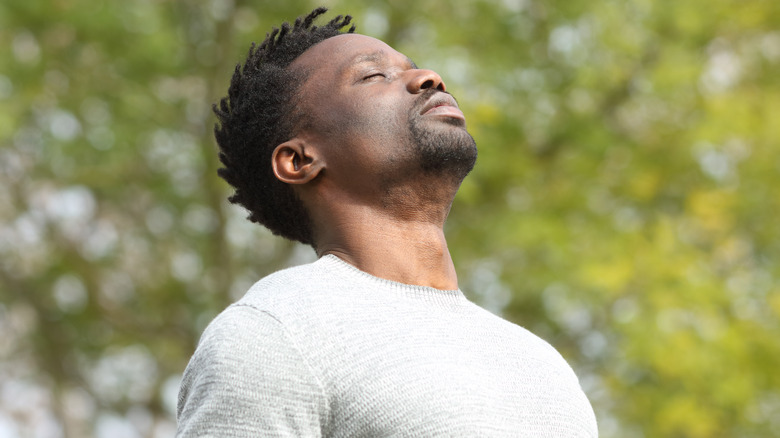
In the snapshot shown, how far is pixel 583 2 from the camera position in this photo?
7.91 metres

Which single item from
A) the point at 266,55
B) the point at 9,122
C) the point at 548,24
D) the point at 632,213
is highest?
the point at 548,24

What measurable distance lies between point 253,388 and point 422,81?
0.97 m

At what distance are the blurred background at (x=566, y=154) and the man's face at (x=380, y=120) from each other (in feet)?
16.3

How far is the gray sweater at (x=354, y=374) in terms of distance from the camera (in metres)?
1.86

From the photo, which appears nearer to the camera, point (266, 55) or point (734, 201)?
point (266, 55)

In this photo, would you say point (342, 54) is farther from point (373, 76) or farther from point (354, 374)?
point (354, 374)

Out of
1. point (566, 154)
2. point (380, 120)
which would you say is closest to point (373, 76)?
point (380, 120)

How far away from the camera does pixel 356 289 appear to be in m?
2.16

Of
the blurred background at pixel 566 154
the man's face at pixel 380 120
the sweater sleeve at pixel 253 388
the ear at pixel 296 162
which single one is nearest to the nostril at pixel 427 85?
the man's face at pixel 380 120

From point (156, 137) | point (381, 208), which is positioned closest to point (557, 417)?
point (381, 208)

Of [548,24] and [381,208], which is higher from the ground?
[548,24]

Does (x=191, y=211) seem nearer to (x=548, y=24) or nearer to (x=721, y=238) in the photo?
(x=548, y=24)

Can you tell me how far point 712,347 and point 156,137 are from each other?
542cm

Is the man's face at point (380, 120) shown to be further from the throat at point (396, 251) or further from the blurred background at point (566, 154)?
the blurred background at point (566, 154)
